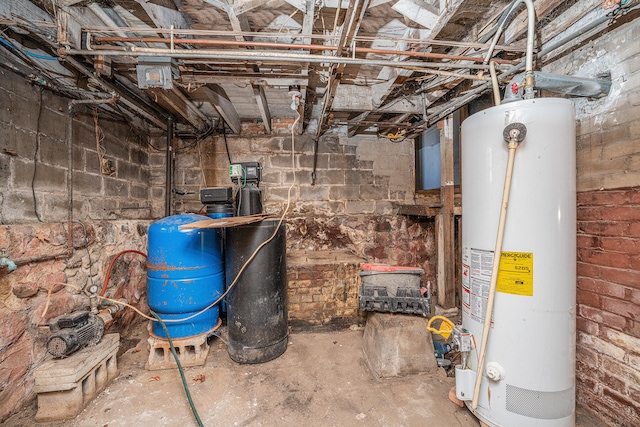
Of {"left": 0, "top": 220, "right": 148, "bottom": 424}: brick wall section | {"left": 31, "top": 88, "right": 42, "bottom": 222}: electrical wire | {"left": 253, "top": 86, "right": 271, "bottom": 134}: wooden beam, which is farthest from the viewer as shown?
{"left": 253, "top": 86, "right": 271, "bottom": 134}: wooden beam

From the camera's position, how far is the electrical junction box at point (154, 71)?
1.52m

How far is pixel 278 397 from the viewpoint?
1.65m

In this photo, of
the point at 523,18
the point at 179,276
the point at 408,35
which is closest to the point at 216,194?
the point at 179,276

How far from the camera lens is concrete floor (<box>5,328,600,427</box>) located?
147cm

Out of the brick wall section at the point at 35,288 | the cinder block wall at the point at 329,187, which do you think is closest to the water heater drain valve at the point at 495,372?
the cinder block wall at the point at 329,187

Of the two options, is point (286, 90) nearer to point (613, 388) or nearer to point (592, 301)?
point (592, 301)

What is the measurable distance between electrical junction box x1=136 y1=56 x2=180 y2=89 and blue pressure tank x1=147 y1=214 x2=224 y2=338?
0.94 metres

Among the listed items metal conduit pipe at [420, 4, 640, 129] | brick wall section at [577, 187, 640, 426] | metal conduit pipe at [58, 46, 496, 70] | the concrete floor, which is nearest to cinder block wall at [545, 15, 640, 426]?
brick wall section at [577, 187, 640, 426]

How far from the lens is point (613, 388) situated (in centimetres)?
135

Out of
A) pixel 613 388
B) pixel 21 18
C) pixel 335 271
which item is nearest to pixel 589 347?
pixel 613 388

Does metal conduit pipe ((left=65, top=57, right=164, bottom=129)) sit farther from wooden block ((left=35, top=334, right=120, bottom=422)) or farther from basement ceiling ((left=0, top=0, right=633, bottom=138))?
wooden block ((left=35, top=334, right=120, bottom=422))

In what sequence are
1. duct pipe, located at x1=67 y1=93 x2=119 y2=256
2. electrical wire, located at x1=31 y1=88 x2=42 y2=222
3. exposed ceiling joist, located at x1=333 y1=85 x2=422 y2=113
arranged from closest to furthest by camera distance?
electrical wire, located at x1=31 y1=88 x2=42 y2=222, duct pipe, located at x1=67 y1=93 x2=119 y2=256, exposed ceiling joist, located at x1=333 y1=85 x2=422 y2=113

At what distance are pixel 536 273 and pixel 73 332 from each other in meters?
2.53

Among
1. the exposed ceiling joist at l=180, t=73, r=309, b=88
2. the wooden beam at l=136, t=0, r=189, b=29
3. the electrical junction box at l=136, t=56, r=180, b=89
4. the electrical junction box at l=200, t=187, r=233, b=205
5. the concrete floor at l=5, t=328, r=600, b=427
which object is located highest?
the wooden beam at l=136, t=0, r=189, b=29
